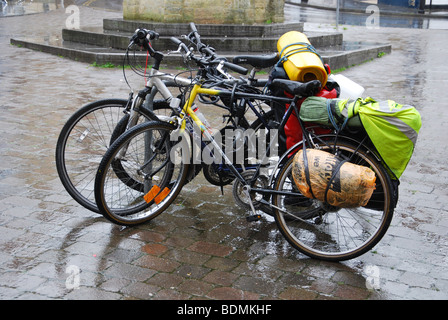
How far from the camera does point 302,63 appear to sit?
4242 millimetres

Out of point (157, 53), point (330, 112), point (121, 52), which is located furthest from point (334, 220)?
point (121, 52)

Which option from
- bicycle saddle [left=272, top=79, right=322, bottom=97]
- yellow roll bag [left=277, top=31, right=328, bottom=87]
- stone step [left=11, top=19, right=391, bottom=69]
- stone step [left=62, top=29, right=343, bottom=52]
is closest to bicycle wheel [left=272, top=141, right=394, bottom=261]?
bicycle saddle [left=272, top=79, right=322, bottom=97]

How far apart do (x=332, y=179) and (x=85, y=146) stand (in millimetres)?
3532

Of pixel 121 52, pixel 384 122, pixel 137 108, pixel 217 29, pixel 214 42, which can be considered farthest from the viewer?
pixel 217 29

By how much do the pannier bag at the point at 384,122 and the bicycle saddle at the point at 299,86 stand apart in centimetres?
14

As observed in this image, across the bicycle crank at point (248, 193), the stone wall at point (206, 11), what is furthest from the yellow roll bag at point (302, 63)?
the stone wall at point (206, 11)

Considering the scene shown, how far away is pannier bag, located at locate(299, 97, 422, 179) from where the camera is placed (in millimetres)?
3736

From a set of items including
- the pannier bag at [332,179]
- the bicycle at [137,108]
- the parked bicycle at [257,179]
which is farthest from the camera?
the bicycle at [137,108]

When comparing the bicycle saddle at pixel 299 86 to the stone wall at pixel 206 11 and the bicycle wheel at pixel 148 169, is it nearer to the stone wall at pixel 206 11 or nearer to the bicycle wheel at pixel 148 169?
the bicycle wheel at pixel 148 169

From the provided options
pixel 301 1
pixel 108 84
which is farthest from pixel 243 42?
pixel 301 1

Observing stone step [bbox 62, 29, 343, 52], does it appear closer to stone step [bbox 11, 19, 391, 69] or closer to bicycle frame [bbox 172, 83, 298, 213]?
stone step [bbox 11, 19, 391, 69]

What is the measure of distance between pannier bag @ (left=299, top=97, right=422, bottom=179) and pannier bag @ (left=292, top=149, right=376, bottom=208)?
0.21m

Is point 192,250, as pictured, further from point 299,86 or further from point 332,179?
point 299,86

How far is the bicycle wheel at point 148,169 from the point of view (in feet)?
14.3
